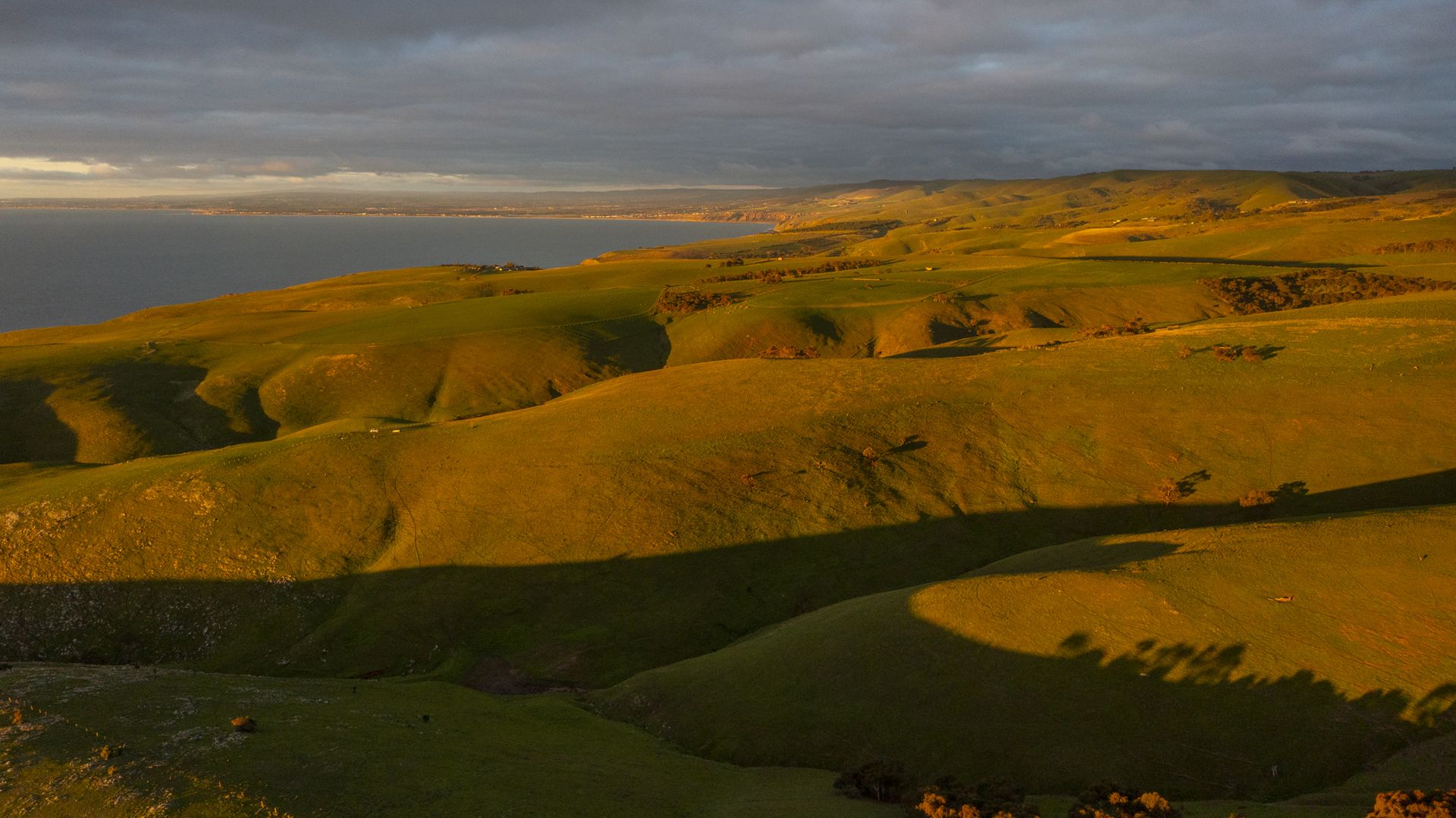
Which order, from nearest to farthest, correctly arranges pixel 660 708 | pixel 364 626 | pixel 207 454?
1. pixel 660 708
2. pixel 364 626
3. pixel 207 454

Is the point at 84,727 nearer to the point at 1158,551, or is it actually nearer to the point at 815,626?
the point at 815,626

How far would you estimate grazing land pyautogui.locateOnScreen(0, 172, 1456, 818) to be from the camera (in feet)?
90.5

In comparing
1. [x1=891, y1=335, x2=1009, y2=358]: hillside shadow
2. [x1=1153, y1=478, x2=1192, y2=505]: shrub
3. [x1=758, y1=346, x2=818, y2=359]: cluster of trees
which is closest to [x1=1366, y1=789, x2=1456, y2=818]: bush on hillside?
[x1=1153, y1=478, x2=1192, y2=505]: shrub

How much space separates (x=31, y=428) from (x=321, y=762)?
94872 millimetres

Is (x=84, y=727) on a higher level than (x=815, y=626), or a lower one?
higher

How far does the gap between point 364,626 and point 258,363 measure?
75889mm

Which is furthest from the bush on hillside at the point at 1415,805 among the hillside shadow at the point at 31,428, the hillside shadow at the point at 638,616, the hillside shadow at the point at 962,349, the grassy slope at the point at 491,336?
the hillside shadow at the point at 31,428

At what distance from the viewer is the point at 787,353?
11044 centimetres

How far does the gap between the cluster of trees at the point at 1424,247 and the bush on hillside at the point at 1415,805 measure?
17896 centimetres

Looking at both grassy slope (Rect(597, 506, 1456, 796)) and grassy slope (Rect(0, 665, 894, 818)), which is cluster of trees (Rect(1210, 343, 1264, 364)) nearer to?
grassy slope (Rect(597, 506, 1456, 796))

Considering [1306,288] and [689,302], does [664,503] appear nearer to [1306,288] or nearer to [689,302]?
[689,302]

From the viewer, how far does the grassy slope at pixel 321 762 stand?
23266 mm

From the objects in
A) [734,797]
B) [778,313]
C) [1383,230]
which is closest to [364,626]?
[734,797]

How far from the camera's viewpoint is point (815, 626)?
137ft
